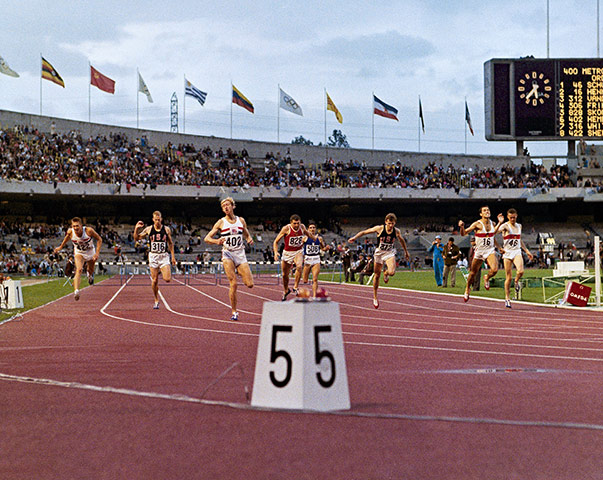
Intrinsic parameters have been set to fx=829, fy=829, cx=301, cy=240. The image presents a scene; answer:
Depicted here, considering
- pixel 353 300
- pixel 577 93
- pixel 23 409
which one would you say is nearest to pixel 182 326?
pixel 23 409

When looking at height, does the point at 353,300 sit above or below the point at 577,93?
below

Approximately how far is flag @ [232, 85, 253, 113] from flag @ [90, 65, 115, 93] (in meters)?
9.00

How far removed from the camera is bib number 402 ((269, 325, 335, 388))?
571cm

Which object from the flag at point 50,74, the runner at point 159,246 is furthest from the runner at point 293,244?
the flag at point 50,74

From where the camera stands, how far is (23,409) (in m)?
6.17

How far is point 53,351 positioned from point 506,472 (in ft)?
23.0

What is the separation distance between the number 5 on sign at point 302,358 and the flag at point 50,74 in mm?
54337

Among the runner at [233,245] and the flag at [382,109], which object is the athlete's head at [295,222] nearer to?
the runner at [233,245]

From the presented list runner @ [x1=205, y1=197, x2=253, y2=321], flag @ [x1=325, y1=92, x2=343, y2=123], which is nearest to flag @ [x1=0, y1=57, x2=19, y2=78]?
flag @ [x1=325, y1=92, x2=343, y2=123]

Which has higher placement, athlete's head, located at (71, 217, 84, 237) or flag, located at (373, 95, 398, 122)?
flag, located at (373, 95, 398, 122)

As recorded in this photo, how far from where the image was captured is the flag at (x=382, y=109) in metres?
65.8

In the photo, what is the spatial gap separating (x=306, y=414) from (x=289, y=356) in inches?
16.5

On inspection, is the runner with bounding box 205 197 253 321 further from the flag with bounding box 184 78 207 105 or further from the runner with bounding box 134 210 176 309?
the flag with bounding box 184 78 207 105

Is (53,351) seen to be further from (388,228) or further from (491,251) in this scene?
(491,251)
